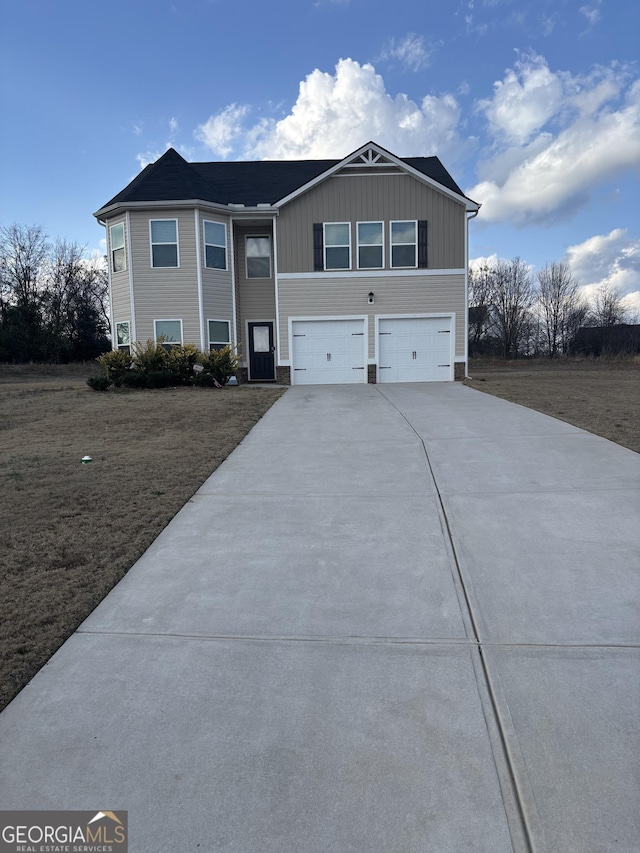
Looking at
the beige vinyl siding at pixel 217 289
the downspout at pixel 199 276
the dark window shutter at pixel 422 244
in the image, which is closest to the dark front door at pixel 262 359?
the beige vinyl siding at pixel 217 289

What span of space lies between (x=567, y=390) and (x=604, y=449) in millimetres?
8695

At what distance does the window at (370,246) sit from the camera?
18.4m

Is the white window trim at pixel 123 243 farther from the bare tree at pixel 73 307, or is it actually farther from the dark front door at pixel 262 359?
the bare tree at pixel 73 307

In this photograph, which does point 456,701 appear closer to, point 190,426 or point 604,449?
point 604,449

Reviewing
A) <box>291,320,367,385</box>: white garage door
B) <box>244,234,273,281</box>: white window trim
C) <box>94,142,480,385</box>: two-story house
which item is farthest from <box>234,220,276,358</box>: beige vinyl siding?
<box>291,320,367,385</box>: white garage door

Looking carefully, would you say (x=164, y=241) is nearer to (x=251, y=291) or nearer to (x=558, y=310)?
(x=251, y=291)

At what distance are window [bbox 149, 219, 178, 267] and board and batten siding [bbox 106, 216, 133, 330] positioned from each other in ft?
2.64

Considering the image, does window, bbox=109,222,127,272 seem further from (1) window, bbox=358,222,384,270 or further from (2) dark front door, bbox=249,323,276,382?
(1) window, bbox=358,222,384,270

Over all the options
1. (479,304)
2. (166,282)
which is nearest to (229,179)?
(166,282)

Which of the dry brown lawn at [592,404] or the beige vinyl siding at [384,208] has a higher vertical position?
the beige vinyl siding at [384,208]

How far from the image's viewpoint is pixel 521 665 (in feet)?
9.77

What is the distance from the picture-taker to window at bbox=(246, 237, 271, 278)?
20.0 m

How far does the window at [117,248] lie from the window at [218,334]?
128 inches

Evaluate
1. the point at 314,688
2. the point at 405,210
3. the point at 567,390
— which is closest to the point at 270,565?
the point at 314,688
